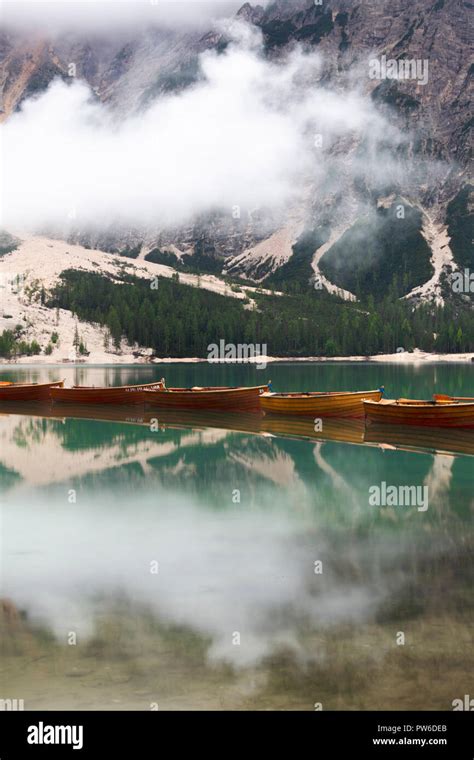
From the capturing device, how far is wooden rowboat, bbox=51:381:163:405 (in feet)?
251

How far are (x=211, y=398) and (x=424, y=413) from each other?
23.5 m

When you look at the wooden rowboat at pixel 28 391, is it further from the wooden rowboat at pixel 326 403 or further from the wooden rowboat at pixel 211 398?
the wooden rowboat at pixel 326 403

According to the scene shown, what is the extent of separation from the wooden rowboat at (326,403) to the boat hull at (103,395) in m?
19.3

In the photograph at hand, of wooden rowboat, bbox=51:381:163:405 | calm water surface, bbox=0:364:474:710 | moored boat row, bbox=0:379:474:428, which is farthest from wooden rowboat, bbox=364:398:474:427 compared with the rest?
wooden rowboat, bbox=51:381:163:405

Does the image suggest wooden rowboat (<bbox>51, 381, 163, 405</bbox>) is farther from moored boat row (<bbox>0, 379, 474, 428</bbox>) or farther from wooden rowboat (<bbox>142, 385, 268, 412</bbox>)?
wooden rowboat (<bbox>142, 385, 268, 412</bbox>)

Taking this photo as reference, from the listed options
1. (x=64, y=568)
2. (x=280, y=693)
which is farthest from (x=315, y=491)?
(x=280, y=693)

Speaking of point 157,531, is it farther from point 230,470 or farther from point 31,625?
point 230,470

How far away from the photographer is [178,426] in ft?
192

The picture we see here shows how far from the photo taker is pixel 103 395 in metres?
77.9

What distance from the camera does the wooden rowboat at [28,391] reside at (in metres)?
83.7

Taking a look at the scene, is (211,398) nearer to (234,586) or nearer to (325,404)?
(325,404)

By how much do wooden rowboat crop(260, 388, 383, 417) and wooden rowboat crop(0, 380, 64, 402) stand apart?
32198 millimetres

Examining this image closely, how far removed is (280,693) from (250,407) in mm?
55249
